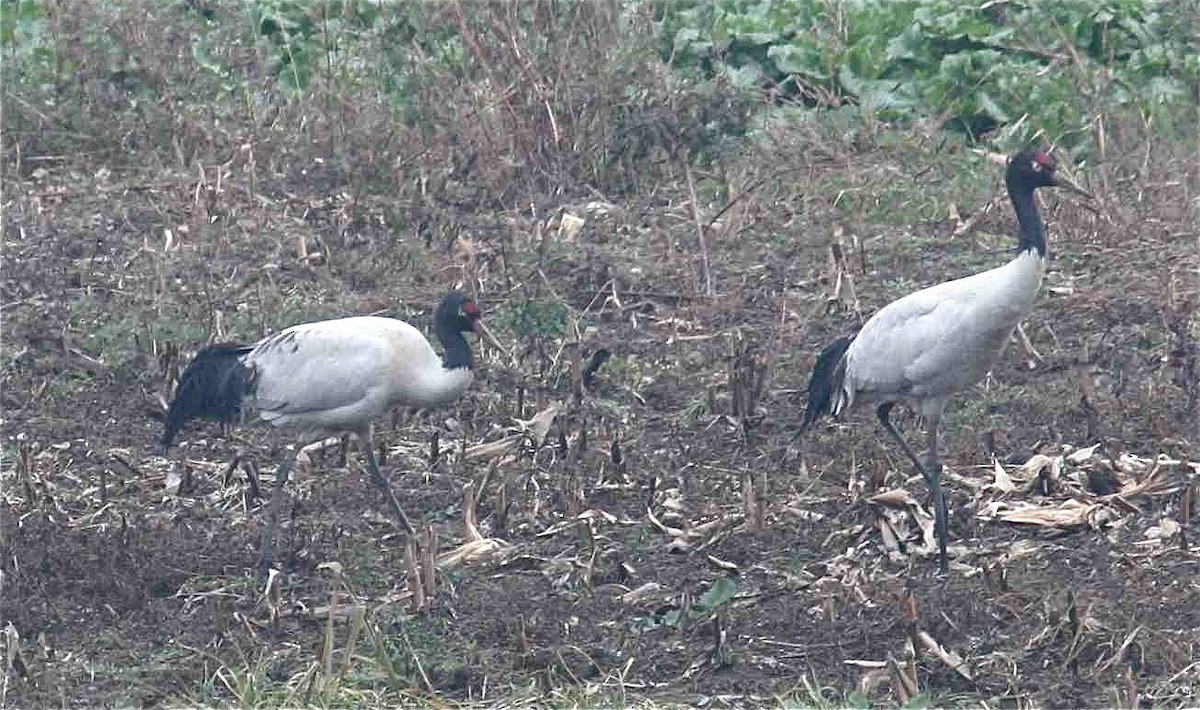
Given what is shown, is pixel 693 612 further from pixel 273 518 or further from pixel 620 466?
pixel 273 518

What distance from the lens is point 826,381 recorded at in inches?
304

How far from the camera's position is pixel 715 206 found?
1053 cm

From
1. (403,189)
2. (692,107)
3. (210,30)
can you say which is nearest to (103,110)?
(210,30)

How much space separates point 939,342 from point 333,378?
2192 mm

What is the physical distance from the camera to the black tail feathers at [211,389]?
776cm

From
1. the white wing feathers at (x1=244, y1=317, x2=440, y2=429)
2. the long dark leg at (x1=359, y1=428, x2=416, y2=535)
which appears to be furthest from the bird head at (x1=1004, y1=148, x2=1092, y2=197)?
the long dark leg at (x1=359, y1=428, x2=416, y2=535)

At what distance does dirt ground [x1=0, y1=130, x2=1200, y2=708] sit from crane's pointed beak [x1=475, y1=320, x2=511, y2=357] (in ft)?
0.26

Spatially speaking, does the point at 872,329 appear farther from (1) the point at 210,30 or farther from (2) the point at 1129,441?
(1) the point at 210,30

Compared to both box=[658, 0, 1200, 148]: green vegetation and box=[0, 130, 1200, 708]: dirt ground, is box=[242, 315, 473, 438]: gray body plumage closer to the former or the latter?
box=[0, 130, 1200, 708]: dirt ground

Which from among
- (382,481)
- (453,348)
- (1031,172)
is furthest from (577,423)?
(1031,172)

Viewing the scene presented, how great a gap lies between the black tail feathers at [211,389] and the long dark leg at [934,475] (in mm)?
2410

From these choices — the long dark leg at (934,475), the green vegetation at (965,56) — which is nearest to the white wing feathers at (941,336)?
the long dark leg at (934,475)

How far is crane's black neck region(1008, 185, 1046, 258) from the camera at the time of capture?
7004mm

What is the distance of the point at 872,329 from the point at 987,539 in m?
0.92
